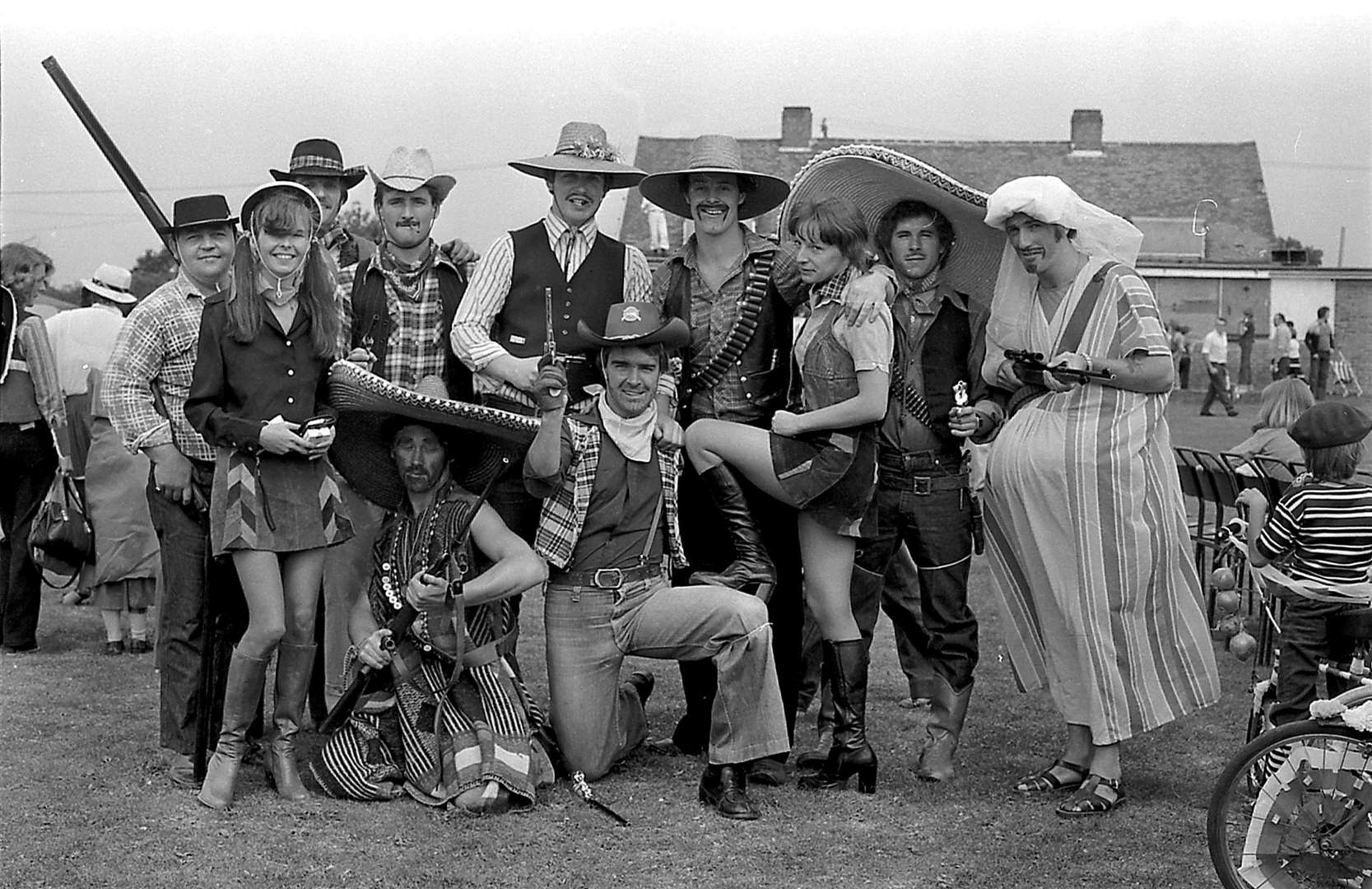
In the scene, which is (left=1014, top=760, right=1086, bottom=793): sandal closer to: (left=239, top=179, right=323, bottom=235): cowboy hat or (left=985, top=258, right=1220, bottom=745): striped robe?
(left=985, top=258, right=1220, bottom=745): striped robe

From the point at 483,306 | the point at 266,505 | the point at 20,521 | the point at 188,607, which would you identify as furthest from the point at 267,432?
the point at 20,521

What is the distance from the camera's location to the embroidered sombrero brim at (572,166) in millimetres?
5617

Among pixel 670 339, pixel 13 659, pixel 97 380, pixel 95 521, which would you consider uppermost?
pixel 670 339

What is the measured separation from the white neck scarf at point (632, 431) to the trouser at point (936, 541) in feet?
2.85

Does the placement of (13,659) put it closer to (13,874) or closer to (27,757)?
(27,757)

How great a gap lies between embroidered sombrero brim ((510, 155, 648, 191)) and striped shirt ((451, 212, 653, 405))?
177mm

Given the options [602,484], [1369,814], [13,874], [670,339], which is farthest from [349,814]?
[1369,814]

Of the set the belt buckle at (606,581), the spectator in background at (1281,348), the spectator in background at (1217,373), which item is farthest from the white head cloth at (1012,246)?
the spectator in background at (1281,348)

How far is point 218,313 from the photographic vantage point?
5.01 metres

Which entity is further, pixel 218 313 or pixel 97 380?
pixel 97 380

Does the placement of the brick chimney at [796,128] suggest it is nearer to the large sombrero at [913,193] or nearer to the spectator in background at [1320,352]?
the spectator in background at [1320,352]

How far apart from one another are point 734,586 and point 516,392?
40.9 inches

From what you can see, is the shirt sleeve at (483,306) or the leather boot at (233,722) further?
the shirt sleeve at (483,306)

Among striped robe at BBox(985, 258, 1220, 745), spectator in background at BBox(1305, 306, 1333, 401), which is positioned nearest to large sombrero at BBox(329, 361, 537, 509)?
striped robe at BBox(985, 258, 1220, 745)
